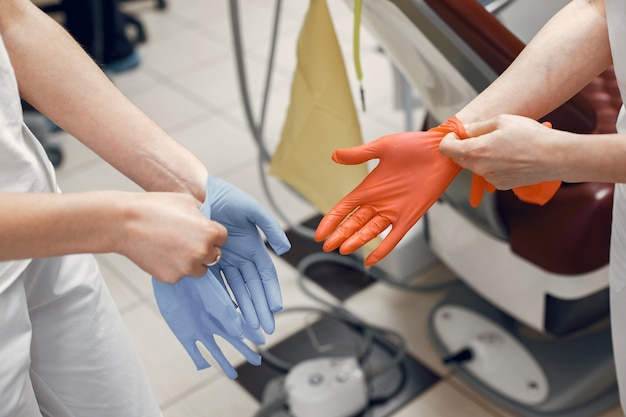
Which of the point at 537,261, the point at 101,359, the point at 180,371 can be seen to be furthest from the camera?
the point at 180,371

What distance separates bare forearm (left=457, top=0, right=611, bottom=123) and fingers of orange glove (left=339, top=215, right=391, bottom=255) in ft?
0.72

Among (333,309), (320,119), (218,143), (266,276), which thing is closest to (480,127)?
(266,276)

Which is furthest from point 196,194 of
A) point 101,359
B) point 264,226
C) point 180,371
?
point 180,371

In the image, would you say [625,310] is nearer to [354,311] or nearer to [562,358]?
[562,358]

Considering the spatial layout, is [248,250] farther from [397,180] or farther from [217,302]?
[397,180]

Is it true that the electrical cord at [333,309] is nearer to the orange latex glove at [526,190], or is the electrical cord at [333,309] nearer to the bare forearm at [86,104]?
the orange latex glove at [526,190]

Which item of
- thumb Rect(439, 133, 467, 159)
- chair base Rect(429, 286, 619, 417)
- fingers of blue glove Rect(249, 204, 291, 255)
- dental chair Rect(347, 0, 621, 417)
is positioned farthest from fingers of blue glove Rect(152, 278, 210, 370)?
chair base Rect(429, 286, 619, 417)

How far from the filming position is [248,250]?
1.12 m

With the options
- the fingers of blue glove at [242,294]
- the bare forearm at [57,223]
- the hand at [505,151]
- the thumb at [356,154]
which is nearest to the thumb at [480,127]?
the hand at [505,151]

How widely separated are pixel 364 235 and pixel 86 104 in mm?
438

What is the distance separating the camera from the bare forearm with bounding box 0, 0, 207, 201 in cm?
108

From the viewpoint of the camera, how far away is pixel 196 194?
3.78 ft

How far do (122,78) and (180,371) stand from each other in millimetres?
1948

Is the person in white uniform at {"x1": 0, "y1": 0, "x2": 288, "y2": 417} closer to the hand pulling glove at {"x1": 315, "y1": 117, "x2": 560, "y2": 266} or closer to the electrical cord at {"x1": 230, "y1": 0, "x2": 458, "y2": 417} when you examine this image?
the hand pulling glove at {"x1": 315, "y1": 117, "x2": 560, "y2": 266}
